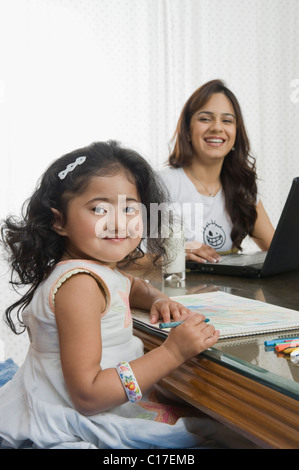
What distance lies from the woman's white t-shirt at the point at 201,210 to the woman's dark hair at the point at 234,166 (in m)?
0.04

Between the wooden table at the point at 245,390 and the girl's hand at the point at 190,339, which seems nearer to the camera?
the wooden table at the point at 245,390

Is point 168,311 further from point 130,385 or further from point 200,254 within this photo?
point 200,254

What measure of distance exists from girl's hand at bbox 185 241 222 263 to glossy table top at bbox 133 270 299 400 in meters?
0.21

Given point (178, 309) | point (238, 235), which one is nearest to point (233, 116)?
point (238, 235)

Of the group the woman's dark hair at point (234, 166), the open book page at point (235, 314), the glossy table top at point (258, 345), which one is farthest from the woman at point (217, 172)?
the open book page at point (235, 314)

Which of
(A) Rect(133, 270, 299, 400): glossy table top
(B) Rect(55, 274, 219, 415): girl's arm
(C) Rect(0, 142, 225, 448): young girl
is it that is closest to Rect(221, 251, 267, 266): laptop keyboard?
(A) Rect(133, 270, 299, 400): glossy table top

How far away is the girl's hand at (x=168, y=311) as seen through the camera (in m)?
1.00

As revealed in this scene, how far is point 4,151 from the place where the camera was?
124 inches

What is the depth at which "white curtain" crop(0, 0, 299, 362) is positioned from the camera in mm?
3160

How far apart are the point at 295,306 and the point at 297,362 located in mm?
376

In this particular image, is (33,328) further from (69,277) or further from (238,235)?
(238,235)

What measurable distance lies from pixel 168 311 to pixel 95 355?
238 mm

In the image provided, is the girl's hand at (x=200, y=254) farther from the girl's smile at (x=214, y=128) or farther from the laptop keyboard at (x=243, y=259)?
the girl's smile at (x=214, y=128)

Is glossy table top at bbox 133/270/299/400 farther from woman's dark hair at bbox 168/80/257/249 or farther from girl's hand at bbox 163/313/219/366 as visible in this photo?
woman's dark hair at bbox 168/80/257/249
